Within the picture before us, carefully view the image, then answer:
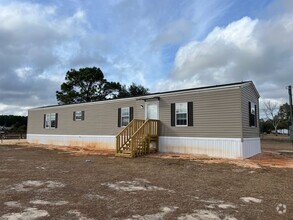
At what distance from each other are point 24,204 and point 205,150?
8578 millimetres

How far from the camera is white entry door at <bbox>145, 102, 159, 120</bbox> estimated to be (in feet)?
42.9

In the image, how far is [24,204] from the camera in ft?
13.7

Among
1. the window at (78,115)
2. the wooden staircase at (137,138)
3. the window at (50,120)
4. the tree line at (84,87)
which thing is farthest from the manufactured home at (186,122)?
the tree line at (84,87)

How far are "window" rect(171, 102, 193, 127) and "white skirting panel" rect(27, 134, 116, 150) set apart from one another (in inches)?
177

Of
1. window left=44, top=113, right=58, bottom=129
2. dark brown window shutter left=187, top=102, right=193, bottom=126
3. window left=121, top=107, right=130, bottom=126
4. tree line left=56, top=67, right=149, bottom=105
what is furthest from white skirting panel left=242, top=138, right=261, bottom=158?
tree line left=56, top=67, right=149, bottom=105

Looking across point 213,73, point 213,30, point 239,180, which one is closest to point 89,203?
point 239,180

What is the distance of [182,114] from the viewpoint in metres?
12.1

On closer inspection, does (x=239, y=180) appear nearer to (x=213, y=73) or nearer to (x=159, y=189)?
(x=159, y=189)

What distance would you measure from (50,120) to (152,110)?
10128 mm

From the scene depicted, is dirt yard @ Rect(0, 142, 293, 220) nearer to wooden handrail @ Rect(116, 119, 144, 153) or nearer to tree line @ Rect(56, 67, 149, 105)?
wooden handrail @ Rect(116, 119, 144, 153)

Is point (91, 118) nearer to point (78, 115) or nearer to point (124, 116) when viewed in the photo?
point (78, 115)

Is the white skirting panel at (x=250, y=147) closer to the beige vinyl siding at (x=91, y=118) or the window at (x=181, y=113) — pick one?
the window at (x=181, y=113)

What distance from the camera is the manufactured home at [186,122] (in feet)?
34.8

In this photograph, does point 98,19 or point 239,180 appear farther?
point 98,19
